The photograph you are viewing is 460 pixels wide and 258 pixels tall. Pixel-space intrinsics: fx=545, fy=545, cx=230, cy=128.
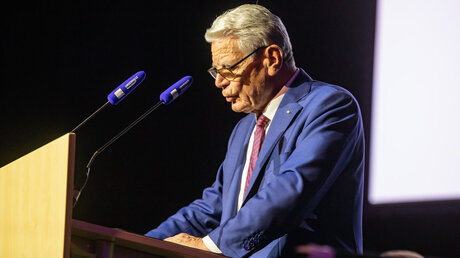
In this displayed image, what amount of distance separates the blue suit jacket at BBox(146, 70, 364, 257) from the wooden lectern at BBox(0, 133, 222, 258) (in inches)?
23.5

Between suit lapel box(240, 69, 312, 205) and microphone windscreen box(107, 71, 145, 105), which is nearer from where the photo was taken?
microphone windscreen box(107, 71, 145, 105)

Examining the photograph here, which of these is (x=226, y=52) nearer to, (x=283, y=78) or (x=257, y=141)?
(x=283, y=78)

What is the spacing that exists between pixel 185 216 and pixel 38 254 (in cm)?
128

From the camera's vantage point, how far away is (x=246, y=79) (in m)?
2.72

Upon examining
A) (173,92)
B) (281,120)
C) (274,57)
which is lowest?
(281,120)

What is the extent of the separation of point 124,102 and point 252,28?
3.73 feet

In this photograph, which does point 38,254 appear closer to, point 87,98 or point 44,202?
point 44,202

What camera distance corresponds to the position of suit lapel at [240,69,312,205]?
2457 mm

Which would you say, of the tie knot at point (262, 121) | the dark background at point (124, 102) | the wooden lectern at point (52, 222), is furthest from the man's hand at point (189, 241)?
the dark background at point (124, 102)

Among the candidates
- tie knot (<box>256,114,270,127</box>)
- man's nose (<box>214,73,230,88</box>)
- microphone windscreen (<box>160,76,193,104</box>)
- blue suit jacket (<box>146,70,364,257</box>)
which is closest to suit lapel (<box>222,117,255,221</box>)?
blue suit jacket (<box>146,70,364,257</box>)

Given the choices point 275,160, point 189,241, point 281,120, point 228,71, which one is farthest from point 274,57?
point 189,241

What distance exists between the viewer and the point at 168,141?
339 cm

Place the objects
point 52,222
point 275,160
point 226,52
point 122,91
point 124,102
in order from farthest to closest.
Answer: point 124,102 → point 226,52 → point 275,160 → point 122,91 → point 52,222

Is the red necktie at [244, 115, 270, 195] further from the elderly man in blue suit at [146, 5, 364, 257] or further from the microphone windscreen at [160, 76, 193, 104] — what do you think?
the microphone windscreen at [160, 76, 193, 104]
